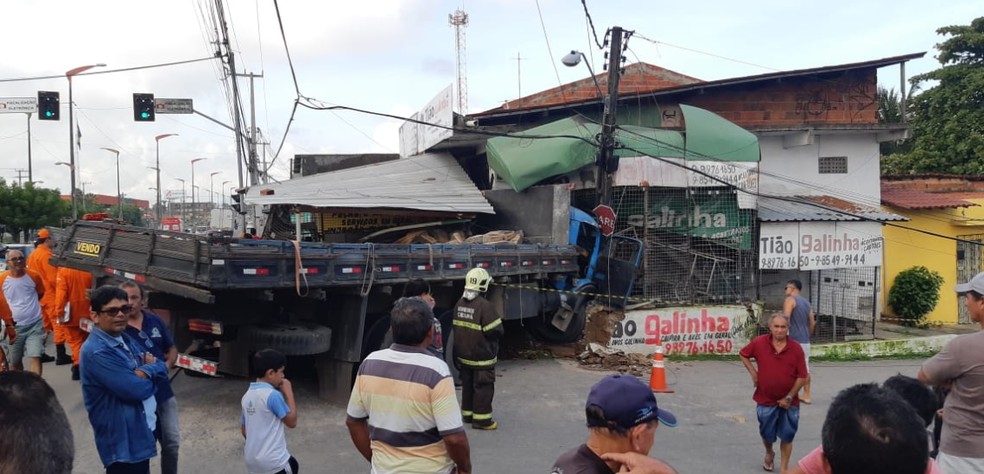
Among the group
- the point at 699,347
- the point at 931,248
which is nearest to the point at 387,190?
the point at 699,347

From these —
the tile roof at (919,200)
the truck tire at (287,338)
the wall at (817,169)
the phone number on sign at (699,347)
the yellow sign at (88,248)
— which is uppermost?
the wall at (817,169)

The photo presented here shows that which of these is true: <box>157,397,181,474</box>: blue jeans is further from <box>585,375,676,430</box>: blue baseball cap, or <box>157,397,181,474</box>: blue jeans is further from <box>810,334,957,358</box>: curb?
<box>810,334,957,358</box>: curb

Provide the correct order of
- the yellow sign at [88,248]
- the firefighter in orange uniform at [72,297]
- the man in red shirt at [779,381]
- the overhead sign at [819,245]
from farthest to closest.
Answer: the overhead sign at [819,245], the firefighter in orange uniform at [72,297], the yellow sign at [88,248], the man in red shirt at [779,381]

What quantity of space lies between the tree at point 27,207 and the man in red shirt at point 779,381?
118ft

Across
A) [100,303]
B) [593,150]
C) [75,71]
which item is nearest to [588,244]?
[593,150]

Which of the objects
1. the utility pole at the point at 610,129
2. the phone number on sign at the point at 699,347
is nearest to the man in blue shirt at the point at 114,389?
the utility pole at the point at 610,129

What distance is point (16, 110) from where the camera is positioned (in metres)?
19.9

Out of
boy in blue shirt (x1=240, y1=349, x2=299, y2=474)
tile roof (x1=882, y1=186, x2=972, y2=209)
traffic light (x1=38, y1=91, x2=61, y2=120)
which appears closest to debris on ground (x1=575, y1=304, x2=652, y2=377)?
boy in blue shirt (x1=240, y1=349, x2=299, y2=474)

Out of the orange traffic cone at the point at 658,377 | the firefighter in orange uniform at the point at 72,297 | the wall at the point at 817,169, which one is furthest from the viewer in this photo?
the wall at the point at 817,169

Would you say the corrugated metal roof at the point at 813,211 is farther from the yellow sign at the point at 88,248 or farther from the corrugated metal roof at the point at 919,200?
the yellow sign at the point at 88,248

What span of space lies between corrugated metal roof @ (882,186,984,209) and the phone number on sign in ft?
26.0

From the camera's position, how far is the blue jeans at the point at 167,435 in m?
4.58

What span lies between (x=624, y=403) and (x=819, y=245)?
13.0 m

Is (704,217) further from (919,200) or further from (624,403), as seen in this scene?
(624,403)
